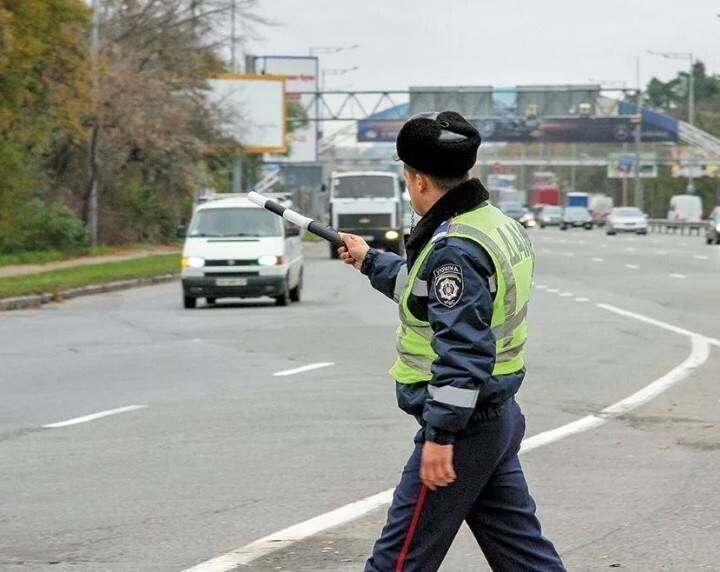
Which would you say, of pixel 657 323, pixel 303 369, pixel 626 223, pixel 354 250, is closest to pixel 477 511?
pixel 354 250

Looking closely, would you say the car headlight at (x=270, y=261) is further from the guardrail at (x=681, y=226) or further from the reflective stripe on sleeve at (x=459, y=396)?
the guardrail at (x=681, y=226)

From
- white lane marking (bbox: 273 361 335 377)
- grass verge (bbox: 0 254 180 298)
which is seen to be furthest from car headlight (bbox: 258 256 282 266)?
white lane marking (bbox: 273 361 335 377)

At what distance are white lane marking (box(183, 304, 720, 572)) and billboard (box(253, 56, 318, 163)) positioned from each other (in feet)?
346

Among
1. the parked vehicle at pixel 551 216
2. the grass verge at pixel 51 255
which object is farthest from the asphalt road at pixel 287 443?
the parked vehicle at pixel 551 216

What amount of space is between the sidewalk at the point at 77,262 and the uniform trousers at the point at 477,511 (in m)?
33.0

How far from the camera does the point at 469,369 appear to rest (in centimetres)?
475

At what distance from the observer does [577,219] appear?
11394 centimetres

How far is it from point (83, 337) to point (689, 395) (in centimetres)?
965

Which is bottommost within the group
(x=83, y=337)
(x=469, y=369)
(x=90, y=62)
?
(x=83, y=337)

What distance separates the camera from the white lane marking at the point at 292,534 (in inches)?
291

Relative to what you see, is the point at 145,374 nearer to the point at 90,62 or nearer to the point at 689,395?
the point at 689,395

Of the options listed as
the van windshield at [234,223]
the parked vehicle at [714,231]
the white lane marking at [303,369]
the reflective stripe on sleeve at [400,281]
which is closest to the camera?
the reflective stripe on sleeve at [400,281]

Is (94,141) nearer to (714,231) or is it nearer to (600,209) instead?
(714,231)

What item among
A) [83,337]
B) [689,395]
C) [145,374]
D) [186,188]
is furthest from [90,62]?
[689,395]
